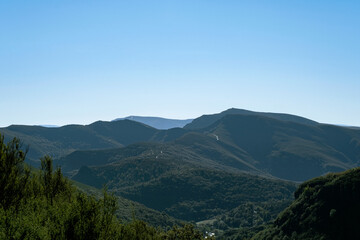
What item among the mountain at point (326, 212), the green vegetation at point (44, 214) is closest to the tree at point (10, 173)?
the green vegetation at point (44, 214)

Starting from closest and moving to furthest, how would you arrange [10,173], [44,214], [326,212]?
[44,214], [10,173], [326,212]

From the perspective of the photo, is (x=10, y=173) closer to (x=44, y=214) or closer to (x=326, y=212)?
(x=44, y=214)

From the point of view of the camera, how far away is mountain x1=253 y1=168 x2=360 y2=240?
361ft

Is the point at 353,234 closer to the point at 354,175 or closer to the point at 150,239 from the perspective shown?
the point at 354,175

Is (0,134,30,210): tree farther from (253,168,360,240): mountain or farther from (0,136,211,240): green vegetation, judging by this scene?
(253,168,360,240): mountain

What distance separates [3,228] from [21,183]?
33.2ft

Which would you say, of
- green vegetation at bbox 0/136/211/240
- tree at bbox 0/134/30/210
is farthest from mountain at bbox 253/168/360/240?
tree at bbox 0/134/30/210

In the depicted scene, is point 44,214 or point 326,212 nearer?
point 44,214

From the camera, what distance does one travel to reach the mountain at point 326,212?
110062mm

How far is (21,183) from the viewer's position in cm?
3161

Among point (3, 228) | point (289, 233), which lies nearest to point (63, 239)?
point (3, 228)

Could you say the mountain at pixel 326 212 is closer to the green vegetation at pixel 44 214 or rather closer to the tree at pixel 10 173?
the green vegetation at pixel 44 214

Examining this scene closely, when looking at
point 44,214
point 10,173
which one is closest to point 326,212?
point 44,214

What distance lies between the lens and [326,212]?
121 metres
